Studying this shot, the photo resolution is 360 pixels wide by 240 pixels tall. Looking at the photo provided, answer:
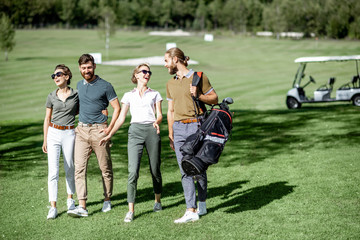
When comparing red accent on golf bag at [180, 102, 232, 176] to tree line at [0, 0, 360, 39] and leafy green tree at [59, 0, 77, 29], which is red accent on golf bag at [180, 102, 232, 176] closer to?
tree line at [0, 0, 360, 39]

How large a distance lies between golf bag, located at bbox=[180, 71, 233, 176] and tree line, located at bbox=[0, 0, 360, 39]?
62.9 metres

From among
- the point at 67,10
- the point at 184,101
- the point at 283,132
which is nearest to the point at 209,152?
the point at 184,101

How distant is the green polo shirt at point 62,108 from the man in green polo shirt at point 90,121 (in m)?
0.13

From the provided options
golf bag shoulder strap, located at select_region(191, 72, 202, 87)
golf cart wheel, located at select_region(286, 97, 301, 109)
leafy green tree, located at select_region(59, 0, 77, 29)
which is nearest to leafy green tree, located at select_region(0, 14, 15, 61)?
golf cart wheel, located at select_region(286, 97, 301, 109)

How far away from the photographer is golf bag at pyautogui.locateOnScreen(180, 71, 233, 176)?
537 centimetres

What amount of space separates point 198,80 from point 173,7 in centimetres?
12680

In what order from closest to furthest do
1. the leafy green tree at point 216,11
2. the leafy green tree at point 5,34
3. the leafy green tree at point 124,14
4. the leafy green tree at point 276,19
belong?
the leafy green tree at point 5,34
the leafy green tree at point 276,19
the leafy green tree at point 124,14
the leafy green tree at point 216,11

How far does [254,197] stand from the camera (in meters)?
6.91

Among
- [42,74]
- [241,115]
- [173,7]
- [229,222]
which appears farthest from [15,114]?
[173,7]

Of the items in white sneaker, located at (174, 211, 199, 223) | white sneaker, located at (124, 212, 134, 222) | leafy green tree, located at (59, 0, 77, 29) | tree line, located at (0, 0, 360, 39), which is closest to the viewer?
white sneaker, located at (174, 211, 199, 223)

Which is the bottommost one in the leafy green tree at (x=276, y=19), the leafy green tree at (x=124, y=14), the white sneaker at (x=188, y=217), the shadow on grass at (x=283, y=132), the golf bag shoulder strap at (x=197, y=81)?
the shadow on grass at (x=283, y=132)

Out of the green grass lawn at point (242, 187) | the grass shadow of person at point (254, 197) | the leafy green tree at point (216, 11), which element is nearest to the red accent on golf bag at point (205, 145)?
the green grass lawn at point (242, 187)

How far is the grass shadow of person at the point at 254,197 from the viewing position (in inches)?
254

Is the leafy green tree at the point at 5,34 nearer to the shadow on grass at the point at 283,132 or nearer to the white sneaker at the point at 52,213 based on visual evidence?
the shadow on grass at the point at 283,132
